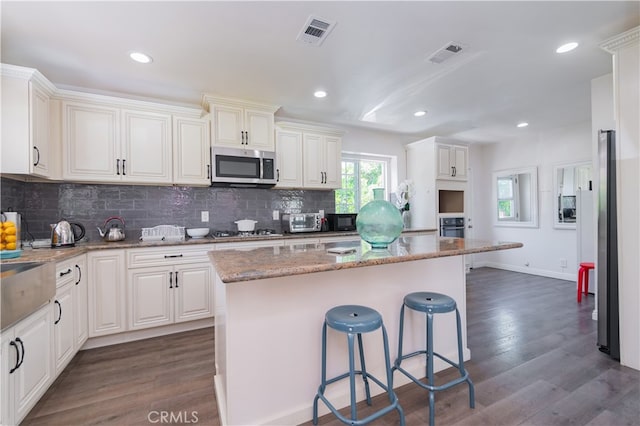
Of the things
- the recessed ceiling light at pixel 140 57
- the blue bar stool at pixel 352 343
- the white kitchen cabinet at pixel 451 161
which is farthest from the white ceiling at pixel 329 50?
the blue bar stool at pixel 352 343

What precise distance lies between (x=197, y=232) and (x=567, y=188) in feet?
A: 18.6

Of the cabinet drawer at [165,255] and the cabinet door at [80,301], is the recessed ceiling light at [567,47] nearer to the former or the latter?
the cabinet drawer at [165,255]

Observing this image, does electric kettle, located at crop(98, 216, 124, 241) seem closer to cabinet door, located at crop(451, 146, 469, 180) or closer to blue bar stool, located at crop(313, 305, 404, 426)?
blue bar stool, located at crop(313, 305, 404, 426)

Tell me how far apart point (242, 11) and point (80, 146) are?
2.11 m

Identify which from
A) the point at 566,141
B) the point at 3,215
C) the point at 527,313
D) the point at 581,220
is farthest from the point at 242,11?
the point at 566,141

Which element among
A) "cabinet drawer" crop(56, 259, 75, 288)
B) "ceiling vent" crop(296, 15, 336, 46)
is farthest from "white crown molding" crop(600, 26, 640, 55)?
"cabinet drawer" crop(56, 259, 75, 288)

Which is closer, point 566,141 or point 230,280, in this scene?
point 230,280

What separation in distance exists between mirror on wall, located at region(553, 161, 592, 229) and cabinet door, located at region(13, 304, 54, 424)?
21.0ft

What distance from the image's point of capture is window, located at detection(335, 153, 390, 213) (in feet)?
15.5

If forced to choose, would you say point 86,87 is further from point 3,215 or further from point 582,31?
point 582,31

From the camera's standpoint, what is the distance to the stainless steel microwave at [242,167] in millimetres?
3238

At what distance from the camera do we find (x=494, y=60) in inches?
102

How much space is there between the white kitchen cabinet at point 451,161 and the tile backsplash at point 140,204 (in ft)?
7.45
